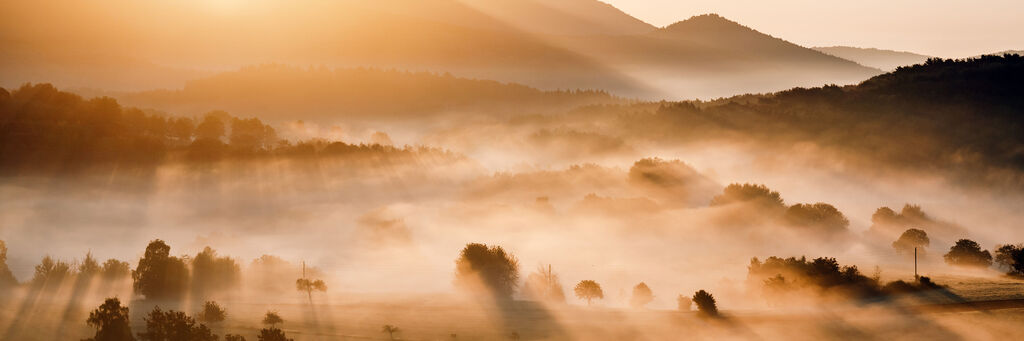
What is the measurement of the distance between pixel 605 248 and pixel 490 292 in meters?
87.9

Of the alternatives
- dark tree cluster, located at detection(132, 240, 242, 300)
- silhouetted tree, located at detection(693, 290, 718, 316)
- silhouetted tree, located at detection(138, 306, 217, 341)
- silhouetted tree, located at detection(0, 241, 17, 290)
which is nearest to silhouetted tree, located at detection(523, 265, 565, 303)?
silhouetted tree, located at detection(693, 290, 718, 316)

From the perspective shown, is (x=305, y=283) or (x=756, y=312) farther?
(x=305, y=283)

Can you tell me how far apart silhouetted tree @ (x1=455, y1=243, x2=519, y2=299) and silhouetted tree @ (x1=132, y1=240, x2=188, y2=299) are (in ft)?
110

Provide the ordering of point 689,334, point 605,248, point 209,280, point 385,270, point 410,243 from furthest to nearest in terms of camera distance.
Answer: point 410,243
point 605,248
point 385,270
point 209,280
point 689,334

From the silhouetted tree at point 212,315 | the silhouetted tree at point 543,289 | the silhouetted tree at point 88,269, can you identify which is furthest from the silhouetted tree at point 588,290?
the silhouetted tree at point 88,269

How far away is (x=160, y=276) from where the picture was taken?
314ft

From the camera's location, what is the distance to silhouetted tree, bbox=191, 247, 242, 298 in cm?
9988

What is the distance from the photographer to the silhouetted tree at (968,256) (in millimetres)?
98500

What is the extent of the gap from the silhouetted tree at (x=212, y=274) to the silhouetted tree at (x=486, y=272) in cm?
3019

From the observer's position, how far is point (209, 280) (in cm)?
10288

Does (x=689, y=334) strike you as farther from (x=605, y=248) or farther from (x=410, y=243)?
(x=410, y=243)

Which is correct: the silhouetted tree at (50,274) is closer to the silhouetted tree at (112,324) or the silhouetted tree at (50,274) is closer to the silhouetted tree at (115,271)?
the silhouetted tree at (115,271)

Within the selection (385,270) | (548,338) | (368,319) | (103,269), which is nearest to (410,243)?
(385,270)

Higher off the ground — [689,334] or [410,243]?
[410,243]
